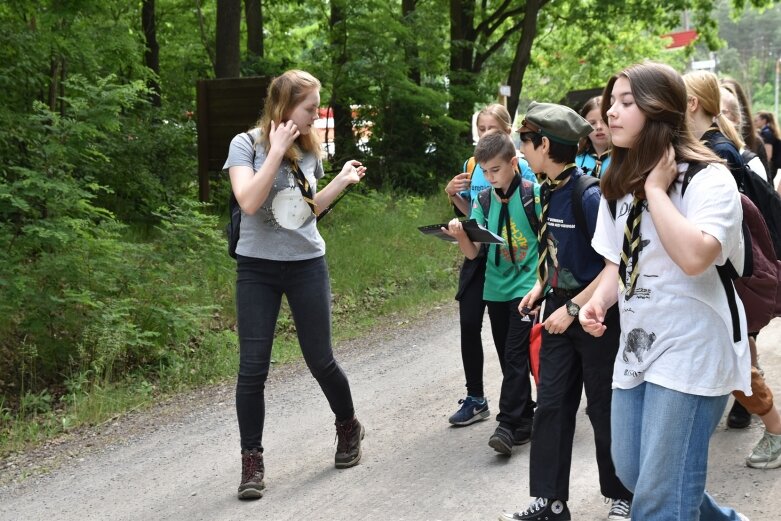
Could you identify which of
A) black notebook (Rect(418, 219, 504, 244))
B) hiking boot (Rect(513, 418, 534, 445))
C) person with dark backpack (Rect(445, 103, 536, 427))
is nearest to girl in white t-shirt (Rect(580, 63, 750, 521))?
black notebook (Rect(418, 219, 504, 244))

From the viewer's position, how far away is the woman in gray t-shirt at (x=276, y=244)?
4.98 m

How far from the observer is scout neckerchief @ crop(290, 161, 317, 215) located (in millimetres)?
5098

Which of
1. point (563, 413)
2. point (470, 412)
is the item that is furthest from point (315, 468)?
point (563, 413)

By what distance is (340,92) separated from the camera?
1711 cm

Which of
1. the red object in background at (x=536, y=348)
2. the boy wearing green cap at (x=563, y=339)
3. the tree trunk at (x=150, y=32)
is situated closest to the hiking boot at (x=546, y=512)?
the boy wearing green cap at (x=563, y=339)

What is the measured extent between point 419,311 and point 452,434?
464cm

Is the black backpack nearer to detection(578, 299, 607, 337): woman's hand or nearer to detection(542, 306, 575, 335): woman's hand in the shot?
detection(542, 306, 575, 335): woman's hand

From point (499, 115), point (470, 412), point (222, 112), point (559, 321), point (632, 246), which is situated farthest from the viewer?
point (222, 112)

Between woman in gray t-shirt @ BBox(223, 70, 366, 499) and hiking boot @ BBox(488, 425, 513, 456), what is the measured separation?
3.86ft

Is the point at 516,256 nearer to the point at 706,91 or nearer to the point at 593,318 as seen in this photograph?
the point at 706,91

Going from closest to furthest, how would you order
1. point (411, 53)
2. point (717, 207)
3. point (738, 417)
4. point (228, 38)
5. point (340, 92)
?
point (717, 207), point (738, 417), point (228, 38), point (340, 92), point (411, 53)

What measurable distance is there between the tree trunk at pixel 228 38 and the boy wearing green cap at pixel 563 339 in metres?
9.83

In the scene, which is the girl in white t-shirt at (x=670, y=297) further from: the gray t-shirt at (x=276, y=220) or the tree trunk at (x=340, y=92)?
the tree trunk at (x=340, y=92)

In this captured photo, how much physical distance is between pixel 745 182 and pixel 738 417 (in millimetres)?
1653
